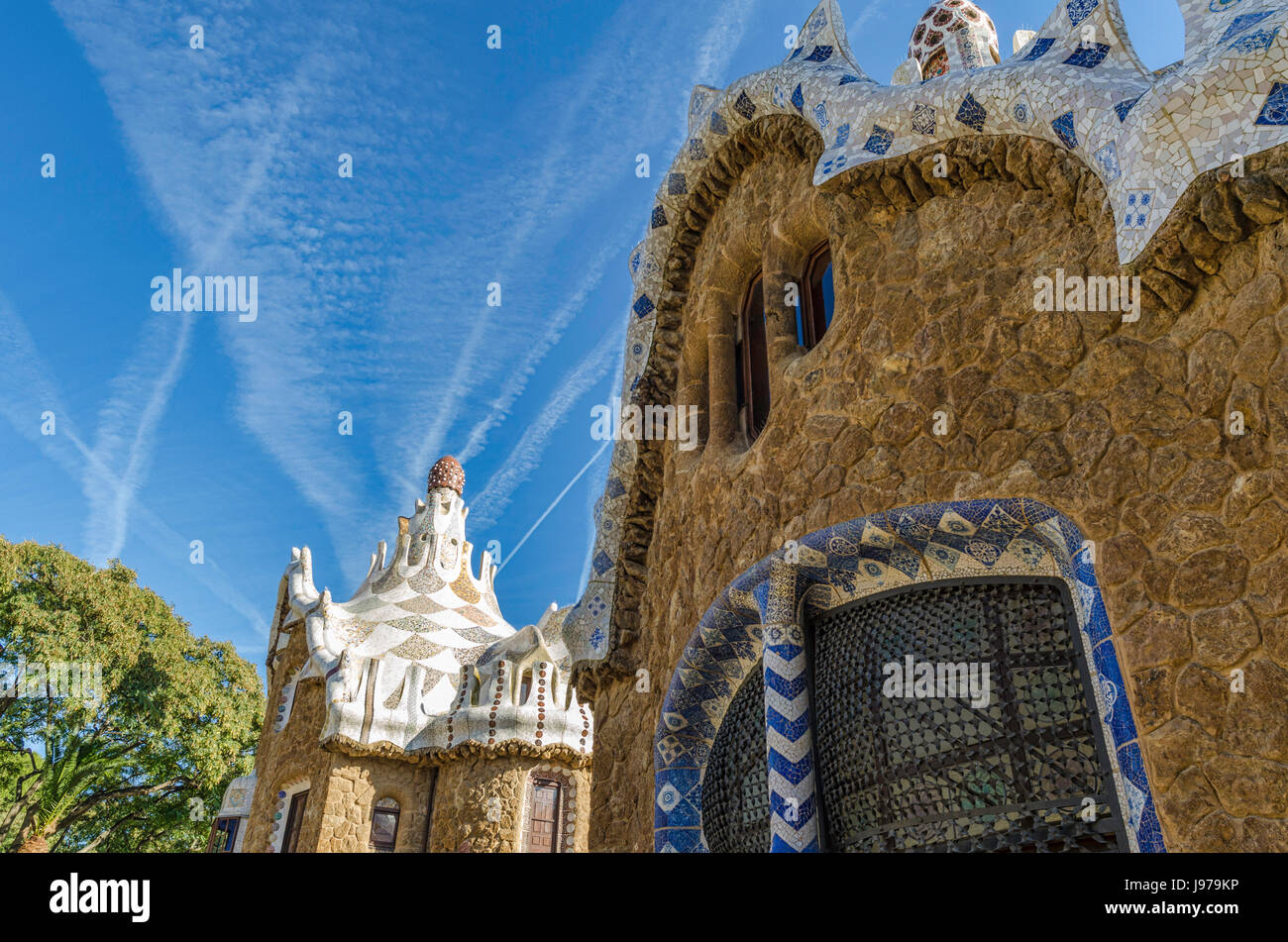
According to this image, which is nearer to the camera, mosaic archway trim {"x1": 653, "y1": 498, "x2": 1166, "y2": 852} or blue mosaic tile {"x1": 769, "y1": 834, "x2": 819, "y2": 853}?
mosaic archway trim {"x1": 653, "y1": 498, "x2": 1166, "y2": 852}

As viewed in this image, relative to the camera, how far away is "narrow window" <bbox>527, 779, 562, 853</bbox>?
10883mm

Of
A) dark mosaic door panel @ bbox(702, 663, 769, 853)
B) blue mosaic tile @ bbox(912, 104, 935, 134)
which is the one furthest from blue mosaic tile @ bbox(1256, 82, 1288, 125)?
dark mosaic door panel @ bbox(702, 663, 769, 853)

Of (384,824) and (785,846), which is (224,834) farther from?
(785,846)

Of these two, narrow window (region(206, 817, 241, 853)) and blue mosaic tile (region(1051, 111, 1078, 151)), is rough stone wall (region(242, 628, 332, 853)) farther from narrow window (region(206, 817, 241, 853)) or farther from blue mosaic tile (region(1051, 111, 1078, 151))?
blue mosaic tile (region(1051, 111, 1078, 151))

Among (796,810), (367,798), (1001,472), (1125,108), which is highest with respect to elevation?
(1125,108)

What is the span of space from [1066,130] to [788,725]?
2532mm

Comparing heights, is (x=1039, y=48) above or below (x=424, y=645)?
below

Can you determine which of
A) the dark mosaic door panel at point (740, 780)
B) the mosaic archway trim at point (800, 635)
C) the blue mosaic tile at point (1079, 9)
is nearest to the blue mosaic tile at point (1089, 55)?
the blue mosaic tile at point (1079, 9)

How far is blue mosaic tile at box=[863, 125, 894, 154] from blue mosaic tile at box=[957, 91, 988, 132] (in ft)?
1.06

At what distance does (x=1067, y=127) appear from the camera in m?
3.49

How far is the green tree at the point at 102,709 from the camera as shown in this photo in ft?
48.6

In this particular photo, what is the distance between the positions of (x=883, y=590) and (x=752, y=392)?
1.70 meters

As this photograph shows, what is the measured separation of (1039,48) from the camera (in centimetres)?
382

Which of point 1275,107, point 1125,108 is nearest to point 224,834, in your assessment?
point 1125,108
